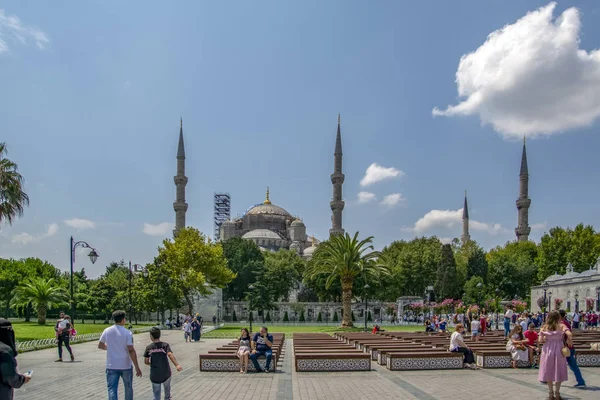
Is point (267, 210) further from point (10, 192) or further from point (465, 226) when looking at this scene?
point (10, 192)

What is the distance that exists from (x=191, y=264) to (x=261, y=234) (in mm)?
57232

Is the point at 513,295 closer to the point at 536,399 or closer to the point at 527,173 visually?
the point at 527,173

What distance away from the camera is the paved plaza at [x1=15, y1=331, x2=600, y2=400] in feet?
34.5

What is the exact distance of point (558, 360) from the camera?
930 cm

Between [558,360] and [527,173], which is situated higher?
[527,173]

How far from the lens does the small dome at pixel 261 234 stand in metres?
104

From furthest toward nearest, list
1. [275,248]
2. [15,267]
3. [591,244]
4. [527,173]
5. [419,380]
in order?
1. [275,248]
2. [527,173]
3. [591,244]
4. [15,267]
5. [419,380]

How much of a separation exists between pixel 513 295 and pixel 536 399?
2499 inches

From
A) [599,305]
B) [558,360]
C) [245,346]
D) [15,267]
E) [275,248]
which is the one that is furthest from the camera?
[275,248]

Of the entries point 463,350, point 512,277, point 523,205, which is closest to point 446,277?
point 512,277

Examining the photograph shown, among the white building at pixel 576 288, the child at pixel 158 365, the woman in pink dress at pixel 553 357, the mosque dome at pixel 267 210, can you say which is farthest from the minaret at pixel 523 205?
the child at pixel 158 365

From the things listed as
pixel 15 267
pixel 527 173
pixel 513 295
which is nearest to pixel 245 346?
pixel 15 267

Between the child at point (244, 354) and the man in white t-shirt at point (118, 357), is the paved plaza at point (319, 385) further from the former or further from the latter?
the man in white t-shirt at point (118, 357)

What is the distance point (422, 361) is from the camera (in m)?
14.3
